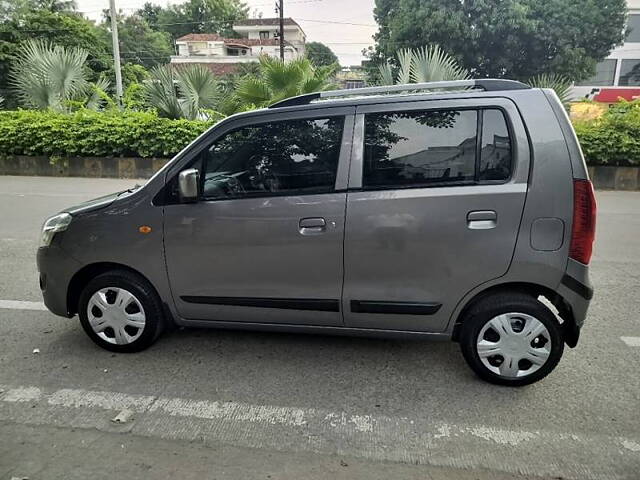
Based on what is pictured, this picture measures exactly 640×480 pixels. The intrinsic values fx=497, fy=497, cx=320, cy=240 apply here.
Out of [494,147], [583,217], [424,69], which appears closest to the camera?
[583,217]

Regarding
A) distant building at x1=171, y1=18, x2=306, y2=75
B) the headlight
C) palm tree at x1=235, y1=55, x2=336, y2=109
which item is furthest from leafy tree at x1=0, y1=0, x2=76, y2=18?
the headlight

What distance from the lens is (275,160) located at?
330cm

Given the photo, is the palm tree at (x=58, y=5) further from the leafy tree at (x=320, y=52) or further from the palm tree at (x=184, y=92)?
the palm tree at (x=184, y=92)

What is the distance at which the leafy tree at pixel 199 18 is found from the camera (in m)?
78.1

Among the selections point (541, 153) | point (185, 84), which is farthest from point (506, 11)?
point (541, 153)

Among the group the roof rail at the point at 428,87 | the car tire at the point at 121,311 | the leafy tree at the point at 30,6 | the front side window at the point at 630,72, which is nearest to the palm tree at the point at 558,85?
the roof rail at the point at 428,87

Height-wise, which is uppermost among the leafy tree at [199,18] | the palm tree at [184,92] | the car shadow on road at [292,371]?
the leafy tree at [199,18]

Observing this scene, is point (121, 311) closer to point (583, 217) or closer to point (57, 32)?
point (583, 217)

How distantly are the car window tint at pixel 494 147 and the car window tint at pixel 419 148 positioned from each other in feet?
0.20

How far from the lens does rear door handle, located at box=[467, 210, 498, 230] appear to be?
296cm

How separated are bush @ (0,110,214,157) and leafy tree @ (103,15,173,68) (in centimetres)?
4784

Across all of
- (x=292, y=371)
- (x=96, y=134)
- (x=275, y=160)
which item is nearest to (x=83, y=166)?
(x=96, y=134)

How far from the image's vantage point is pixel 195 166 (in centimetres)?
338

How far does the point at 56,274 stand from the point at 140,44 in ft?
221
